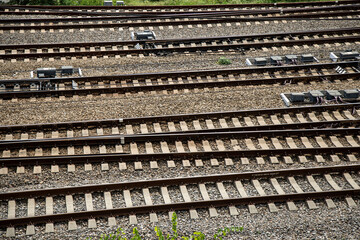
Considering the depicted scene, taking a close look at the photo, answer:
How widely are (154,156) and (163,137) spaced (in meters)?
0.81

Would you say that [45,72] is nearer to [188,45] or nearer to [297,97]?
[188,45]

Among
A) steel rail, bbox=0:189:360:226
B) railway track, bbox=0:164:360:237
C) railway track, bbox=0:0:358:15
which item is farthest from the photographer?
railway track, bbox=0:0:358:15

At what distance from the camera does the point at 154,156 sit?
39.2ft

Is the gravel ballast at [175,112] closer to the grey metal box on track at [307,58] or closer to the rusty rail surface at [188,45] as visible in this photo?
the rusty rail surface at [188,45]

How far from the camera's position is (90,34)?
17641 mm

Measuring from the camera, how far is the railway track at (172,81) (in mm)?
14406

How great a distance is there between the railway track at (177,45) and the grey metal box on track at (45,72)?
4.65 feet

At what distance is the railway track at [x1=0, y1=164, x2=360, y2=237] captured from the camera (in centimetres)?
1035

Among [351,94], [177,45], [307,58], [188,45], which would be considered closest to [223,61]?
[188,45]

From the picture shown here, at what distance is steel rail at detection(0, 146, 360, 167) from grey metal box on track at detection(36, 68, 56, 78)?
3815mm

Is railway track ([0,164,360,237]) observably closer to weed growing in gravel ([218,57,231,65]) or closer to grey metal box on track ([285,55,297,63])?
grey metal box on track ([285,55,297,63])

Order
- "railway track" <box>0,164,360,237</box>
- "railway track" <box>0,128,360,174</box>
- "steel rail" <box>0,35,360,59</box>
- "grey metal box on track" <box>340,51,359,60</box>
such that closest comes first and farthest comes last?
1. "railway track" <box>0,164,360,237</box>
2. "railway track" <box>0,128,360,174</box>
3. "steel rail" <box>0,35,360,59</box>
4. "grey metal box on track" <box>340,51,359,60</box>

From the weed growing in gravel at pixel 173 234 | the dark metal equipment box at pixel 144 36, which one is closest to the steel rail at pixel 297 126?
the weed growing in gravel at pixel 173 234

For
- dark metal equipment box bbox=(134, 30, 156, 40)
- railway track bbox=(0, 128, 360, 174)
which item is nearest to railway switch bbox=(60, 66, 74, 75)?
dark metal equipment box bbox=(134, 30, 156, 40)
